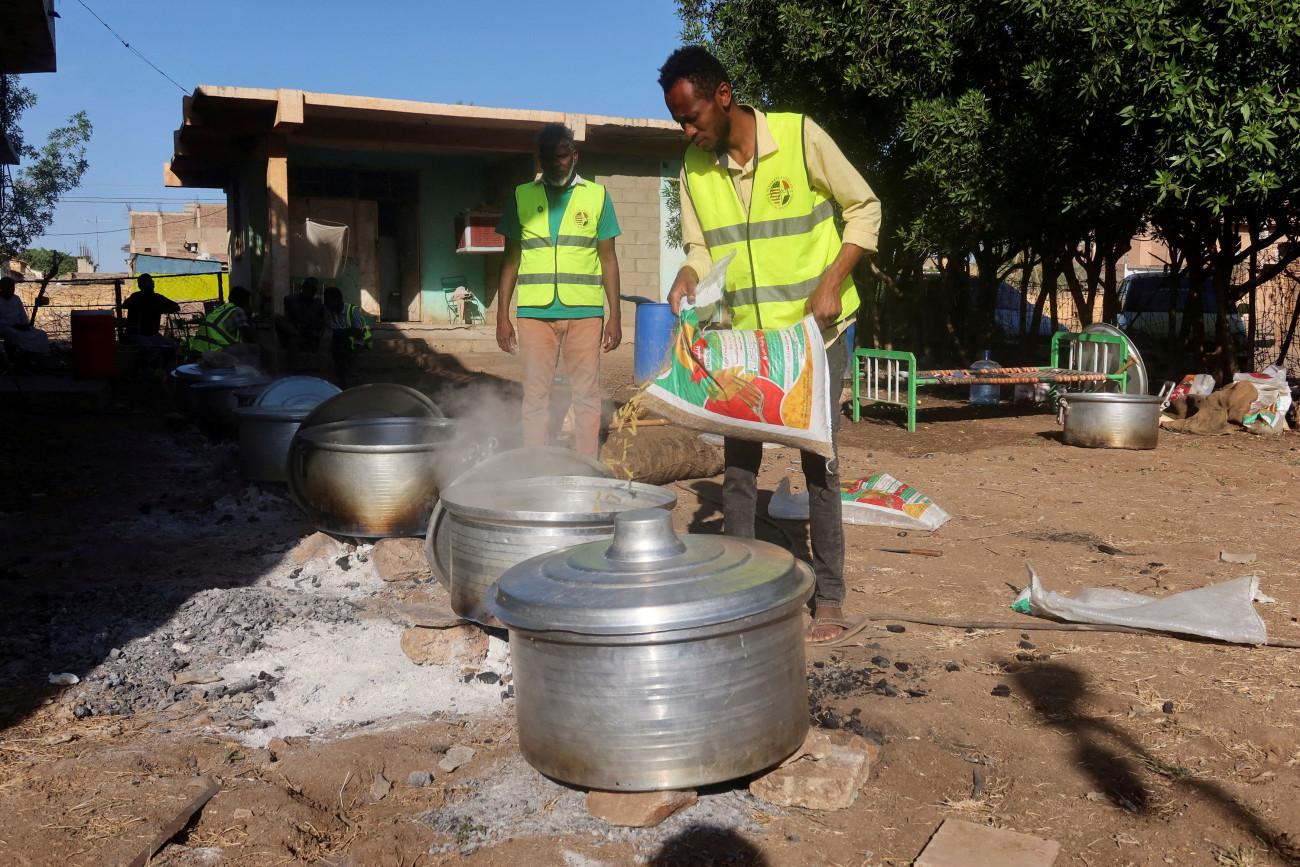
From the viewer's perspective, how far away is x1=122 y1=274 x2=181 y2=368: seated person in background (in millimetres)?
13383

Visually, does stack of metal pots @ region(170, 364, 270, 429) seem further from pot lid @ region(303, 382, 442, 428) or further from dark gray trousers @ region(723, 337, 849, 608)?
dark gray trousers @ region(723, 337, 849, 608)

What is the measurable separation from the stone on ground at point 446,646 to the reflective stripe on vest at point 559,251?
2404 mm

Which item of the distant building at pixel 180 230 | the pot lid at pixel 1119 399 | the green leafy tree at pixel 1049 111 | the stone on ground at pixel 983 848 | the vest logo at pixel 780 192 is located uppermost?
the distant building at pixel 180 230

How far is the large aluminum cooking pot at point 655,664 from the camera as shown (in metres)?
2.20

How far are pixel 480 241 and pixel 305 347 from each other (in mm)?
4676

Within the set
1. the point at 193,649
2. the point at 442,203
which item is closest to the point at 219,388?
the point at 193,649

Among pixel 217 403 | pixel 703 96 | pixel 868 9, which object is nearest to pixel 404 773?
pixel 703 96

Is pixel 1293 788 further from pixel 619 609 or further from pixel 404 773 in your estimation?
pixel 404 773

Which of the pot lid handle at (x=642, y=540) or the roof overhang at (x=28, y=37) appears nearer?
the pot lid handle at (x=642, y=540)

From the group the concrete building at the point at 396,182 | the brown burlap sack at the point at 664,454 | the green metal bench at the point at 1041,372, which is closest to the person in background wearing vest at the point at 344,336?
the concrete building at the point at 396,182

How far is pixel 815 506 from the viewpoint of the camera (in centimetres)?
356

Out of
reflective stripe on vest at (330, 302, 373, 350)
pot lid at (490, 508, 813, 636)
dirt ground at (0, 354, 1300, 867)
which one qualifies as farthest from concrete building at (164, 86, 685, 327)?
pot lid at (490, 508, 813, 636)

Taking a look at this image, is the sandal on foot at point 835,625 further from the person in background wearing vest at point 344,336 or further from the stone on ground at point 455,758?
the person in background wearing vest at point 344,336

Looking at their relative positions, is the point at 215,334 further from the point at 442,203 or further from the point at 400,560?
the point at 400,560
